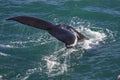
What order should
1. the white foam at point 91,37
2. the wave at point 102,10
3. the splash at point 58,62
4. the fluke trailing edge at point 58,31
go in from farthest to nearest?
the wave at point 102,10
the white foam at point 91,37
the splash at point 58,62
the fluke trailing edge at point 58,31

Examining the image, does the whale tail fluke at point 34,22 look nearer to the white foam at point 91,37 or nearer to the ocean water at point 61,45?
the ocean water at point 61,45

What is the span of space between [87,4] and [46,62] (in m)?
8.67

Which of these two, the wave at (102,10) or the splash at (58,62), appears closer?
the splash at (58,62)

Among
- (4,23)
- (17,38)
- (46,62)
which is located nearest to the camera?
(46,62)

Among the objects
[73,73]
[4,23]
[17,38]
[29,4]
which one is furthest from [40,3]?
[73,73]

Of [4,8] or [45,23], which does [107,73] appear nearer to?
[45,23]

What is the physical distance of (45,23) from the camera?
16797 mm

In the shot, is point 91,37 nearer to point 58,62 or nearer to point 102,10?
point 58,62

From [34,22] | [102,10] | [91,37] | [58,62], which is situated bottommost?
[102,10]

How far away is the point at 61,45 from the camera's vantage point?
746 inches

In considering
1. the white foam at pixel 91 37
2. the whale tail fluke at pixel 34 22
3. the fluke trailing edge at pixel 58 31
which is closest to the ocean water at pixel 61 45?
the white foam at pixel 91 37

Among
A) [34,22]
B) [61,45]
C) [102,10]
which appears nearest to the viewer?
[34,22]

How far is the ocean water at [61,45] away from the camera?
16.6 m

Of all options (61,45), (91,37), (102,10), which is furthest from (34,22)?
(102,10)
